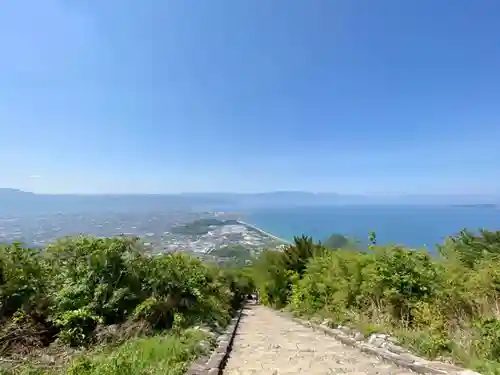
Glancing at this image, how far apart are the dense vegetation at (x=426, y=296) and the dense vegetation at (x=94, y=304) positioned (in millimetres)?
3520

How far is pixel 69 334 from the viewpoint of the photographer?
6.51 m

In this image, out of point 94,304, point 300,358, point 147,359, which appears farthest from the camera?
point 94,304

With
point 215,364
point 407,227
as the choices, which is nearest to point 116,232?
point 215,364

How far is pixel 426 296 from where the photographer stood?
7500mm

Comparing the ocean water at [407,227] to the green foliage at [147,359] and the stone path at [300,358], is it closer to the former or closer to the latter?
the stone path at [300,358]

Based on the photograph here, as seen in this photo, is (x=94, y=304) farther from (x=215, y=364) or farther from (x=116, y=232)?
(x=116, y=232)

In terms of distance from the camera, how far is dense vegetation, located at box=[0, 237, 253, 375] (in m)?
5.75

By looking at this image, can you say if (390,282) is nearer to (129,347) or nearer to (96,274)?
(129,347)

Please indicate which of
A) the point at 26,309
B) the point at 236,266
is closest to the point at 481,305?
the point at 26,309

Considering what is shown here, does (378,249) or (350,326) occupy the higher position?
(378,249)

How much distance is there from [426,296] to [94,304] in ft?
21.6

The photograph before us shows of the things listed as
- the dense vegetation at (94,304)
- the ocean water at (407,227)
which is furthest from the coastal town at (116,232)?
the ocean water at (407,227)

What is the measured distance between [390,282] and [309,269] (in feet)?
20.3

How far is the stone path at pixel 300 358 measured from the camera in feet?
16.4
